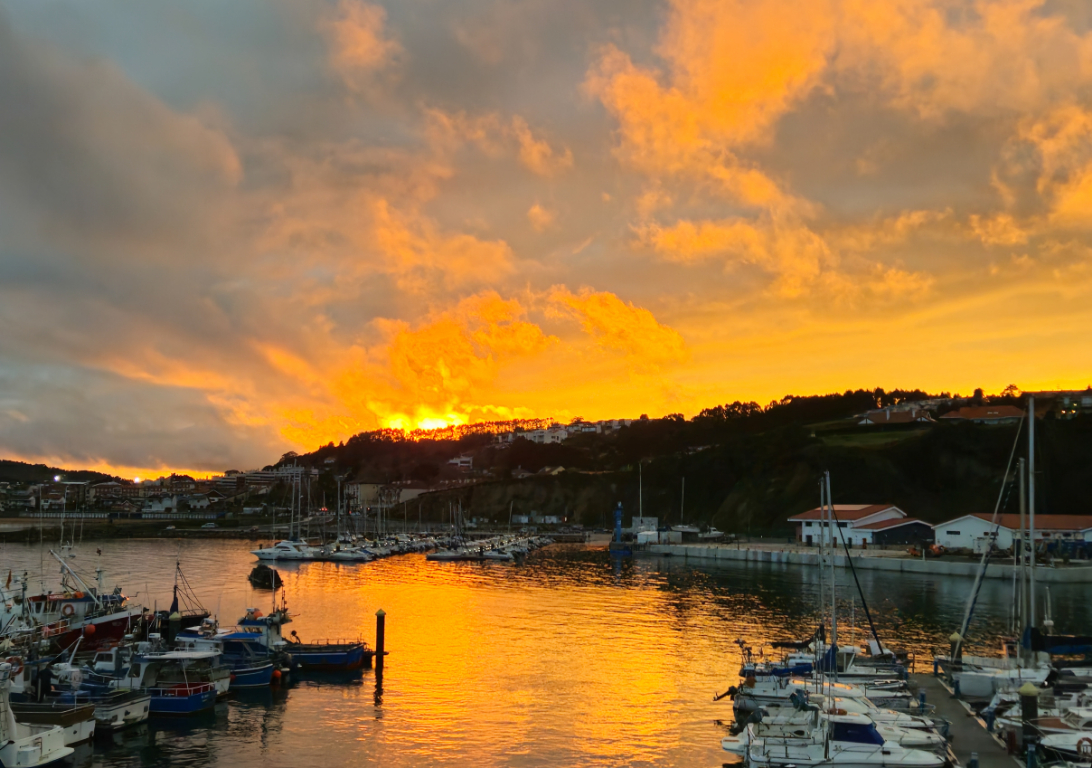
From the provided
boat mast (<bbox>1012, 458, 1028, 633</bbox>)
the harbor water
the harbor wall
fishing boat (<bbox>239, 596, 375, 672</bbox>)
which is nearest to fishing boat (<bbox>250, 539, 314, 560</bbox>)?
the harbor water

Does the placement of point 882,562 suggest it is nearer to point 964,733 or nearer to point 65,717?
point 964,733

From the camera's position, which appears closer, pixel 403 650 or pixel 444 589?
pixel 403 650

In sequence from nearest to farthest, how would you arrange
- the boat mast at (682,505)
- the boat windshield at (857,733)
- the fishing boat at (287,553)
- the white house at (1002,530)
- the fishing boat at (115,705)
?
the boat windshield at (857,733)
the fishing boat at (115,705)
the white house at (1002,530)
the fishing boat at (287,553)
the boat mast at (682,505)

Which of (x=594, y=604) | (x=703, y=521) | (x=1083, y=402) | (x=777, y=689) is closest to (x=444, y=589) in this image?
(x=594, y=604)

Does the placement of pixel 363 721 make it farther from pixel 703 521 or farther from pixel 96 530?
pixel 96 530

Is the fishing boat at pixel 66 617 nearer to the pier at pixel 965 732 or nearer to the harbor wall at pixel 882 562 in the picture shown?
the pier at pixel 965 732

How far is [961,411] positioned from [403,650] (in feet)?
501

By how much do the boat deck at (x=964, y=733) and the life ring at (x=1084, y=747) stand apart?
5.48 feet

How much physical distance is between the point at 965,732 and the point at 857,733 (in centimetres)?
620

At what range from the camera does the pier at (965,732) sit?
80.4ft

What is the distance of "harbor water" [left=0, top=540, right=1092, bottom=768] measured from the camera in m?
29.5

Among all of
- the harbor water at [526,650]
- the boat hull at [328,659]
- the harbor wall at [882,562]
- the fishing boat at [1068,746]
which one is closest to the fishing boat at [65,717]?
the harbor water at [526,650]

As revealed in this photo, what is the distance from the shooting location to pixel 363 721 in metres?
32.6

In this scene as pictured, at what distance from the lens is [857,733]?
2377 cm
